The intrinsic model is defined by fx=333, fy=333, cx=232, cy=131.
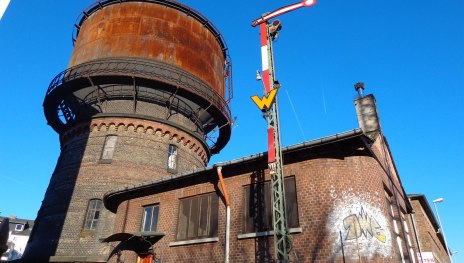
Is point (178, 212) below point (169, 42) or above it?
below

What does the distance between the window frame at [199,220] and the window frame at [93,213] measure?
5.59m

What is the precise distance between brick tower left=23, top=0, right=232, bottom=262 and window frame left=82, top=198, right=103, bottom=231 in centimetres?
5

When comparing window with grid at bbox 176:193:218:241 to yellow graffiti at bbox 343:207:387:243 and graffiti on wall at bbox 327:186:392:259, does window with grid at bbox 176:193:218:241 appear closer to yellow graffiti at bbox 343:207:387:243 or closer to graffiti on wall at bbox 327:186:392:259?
graffiti on wall at bbox 327:186:392:259

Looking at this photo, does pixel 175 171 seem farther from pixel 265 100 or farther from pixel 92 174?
pixel 265 100

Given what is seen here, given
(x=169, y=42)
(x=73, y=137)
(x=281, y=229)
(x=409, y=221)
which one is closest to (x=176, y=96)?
(x=169, y=42)

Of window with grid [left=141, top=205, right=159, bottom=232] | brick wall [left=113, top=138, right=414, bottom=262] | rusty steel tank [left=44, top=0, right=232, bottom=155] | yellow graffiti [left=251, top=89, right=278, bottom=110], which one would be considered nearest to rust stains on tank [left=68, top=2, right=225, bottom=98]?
rusty steel tank [left=44, top=0, right=232, bottom=155]

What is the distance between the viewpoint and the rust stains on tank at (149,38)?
1848cm

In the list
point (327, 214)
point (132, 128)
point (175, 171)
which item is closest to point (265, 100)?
point (327, 214)

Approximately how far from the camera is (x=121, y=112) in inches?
708

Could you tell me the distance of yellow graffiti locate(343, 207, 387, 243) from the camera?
873 cm

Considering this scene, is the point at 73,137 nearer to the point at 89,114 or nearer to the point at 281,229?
the point at 89,114

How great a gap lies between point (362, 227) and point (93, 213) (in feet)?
40.0

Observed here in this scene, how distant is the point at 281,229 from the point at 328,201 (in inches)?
61.6

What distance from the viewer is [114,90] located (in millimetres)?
18312
